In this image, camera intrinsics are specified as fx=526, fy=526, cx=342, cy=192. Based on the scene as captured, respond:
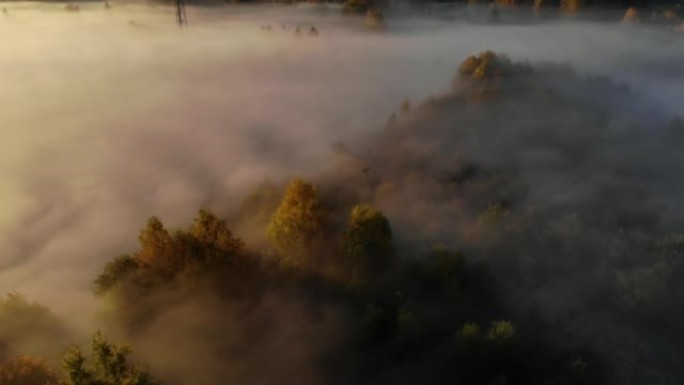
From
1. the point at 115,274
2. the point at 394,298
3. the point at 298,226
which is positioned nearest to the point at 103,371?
the point at 115,274

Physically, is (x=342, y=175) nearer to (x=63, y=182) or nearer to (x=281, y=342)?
(x=281, y=342)

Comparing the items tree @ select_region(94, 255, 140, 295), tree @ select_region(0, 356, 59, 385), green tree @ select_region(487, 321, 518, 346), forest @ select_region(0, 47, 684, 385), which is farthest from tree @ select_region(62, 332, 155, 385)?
green tree @ select_region(487, 321, 518, 346)

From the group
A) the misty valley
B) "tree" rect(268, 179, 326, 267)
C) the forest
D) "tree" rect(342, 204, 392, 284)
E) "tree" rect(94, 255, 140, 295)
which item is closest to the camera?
the forest

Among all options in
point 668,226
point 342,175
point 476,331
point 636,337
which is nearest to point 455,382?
point 476,331

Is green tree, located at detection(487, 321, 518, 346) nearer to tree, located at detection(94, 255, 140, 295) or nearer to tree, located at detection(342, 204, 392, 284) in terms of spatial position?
tree, located at detection(342, 204, 392, 284)

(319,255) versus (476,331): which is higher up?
(319,255)

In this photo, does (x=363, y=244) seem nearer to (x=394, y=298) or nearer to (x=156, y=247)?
(x=394, y=298)
